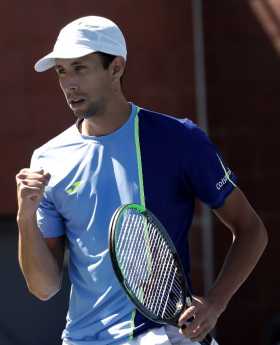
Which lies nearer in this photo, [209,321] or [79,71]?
[209,321]

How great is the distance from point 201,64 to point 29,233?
2.37 metres

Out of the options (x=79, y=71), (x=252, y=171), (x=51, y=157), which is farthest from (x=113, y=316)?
(x=252, y=171)

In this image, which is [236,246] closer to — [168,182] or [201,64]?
[168,182]

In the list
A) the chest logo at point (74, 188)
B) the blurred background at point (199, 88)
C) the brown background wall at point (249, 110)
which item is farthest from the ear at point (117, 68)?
the brown background wall at point (249, 110)

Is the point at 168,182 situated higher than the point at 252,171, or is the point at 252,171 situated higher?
the point at 168,182

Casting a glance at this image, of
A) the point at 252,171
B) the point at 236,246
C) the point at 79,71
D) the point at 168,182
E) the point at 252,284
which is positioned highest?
the point at 79,71

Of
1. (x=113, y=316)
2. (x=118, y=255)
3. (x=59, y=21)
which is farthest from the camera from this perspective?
(x=59, y=21)

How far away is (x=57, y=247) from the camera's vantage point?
3186mm

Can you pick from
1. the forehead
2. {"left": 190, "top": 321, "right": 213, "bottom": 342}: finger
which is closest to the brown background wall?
the forehead

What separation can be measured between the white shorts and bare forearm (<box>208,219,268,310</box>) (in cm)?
16

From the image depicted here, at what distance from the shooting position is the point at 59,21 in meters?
5.10

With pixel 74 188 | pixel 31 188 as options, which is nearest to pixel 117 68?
pixel 74 188

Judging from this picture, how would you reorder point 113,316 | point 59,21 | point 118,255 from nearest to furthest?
point 118,255 < point 113,316 < point 59,21

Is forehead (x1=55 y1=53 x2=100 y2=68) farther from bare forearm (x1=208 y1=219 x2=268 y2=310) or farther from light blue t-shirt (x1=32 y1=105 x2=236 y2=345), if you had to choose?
bare forearm (x1=208 y1=219 x2=268 y2=310)
